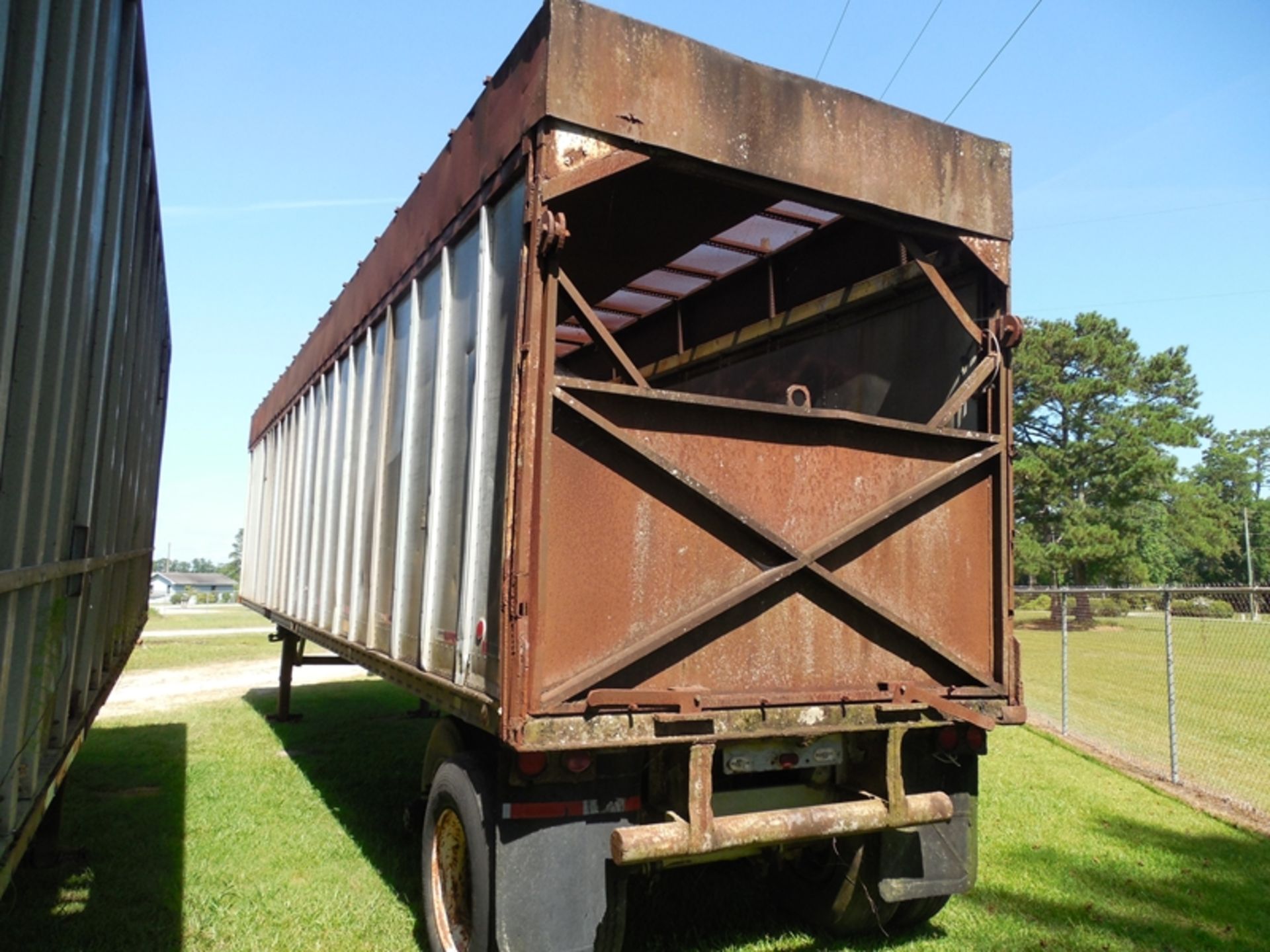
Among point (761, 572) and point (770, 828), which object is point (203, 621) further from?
point (770, 828)

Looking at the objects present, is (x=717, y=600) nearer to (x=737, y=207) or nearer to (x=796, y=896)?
(x=796, y=896)

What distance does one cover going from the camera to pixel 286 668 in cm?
1012

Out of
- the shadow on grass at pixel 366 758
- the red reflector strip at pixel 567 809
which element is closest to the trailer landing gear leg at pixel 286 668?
the shadow on grass at pixel 366 758

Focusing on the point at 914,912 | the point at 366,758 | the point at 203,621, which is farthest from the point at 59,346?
the point at 203,621

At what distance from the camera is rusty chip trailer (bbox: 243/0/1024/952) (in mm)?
3375

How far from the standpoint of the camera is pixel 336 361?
7082 mm

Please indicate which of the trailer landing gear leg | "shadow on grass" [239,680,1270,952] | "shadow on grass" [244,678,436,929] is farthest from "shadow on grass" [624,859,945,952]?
the trailer landing gear leg

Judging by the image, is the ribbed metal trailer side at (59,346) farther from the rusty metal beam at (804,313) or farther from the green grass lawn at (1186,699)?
the green grass lawn at (1186,699)

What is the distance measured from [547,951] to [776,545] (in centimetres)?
174

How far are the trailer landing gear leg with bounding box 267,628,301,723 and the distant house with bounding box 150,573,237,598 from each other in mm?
104817

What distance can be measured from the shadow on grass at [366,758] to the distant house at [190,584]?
103m

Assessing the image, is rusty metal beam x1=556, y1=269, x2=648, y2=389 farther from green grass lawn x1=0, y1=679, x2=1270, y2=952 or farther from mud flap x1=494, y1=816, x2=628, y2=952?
green grass lawn x1=0, y1=679, x2=1270, y2=952

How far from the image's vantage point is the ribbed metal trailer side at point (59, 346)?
7.20ft

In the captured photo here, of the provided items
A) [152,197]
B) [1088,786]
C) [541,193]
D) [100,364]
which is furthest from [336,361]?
[1088,786]
